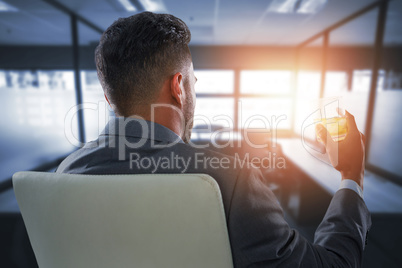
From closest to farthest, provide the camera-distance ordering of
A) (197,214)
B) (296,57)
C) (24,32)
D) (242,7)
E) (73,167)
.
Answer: (197,214) → (73,167) → (242,7) → (24,32) → (296,57)

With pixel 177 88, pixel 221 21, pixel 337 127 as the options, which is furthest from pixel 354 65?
pixel 177 88

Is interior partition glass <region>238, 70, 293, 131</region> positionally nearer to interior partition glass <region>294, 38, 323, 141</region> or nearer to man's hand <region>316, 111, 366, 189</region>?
interior partition glass <region>294, 38, 323, 141</region>

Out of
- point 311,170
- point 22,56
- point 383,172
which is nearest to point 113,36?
point 311,170

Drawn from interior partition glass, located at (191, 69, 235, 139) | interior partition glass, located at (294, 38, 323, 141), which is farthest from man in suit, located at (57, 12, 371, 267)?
interior partition glass, located at (191, 69, 235, 139)

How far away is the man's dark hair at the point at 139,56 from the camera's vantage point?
1.87 feet

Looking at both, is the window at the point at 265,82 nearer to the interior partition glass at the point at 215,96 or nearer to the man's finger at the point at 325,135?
the interior partition glass at the point at 215,96

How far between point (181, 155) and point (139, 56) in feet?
0.86

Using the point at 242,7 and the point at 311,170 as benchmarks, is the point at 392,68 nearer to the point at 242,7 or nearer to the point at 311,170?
the point at 311,170

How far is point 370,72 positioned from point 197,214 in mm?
2588

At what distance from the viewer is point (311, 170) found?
2.33 meters

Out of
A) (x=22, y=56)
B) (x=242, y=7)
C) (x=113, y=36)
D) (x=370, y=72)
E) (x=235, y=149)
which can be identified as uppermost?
(x=242, y=7)

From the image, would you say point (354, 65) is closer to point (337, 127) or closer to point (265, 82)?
point (265, 82)

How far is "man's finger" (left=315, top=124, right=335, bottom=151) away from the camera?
65 centimetres

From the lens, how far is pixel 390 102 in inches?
79.4
